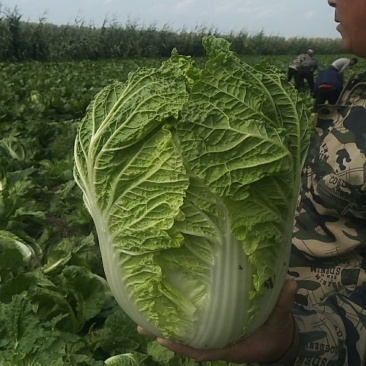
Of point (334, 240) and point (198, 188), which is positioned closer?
point (198, 188)

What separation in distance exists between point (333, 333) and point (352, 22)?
3.89 ft

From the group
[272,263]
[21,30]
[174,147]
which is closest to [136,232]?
[174,147]

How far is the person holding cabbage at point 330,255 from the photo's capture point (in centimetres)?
196

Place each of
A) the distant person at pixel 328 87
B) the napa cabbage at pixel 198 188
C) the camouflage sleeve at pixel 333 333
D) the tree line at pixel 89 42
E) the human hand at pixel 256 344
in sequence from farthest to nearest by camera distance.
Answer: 1. the tree line at pixel 89 42
2. the distant person at pixel 328 87
3. the camouflage sleeve at pixel 333 333
4. the human hand at pixel 256 344
5. the napa cabbage at pixel 198 188

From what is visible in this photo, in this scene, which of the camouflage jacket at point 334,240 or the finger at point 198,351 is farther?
the camouflage jacket at point 334,240

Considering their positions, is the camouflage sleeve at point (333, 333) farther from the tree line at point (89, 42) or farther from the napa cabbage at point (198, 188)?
the tree line at point (89, 42)

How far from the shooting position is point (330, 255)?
2.42m

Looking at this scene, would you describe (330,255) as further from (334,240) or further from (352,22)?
(352,22)

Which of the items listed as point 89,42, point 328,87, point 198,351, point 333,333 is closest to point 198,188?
point 198,351

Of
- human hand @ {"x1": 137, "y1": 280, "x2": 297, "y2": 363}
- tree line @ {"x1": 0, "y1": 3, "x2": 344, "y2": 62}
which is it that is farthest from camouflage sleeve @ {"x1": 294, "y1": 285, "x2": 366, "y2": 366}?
tree line @ {"x1": 0, "y1": 3, "x2": 344, "y2": 62}

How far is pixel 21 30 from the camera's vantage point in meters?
28.8

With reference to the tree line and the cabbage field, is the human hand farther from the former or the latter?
the tree line

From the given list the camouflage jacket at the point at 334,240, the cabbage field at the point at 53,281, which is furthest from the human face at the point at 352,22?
the cabbage field at the point at 53,281

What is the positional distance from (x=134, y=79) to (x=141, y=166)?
29 centimetres
